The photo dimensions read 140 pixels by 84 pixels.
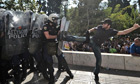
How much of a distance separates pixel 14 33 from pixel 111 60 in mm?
3376

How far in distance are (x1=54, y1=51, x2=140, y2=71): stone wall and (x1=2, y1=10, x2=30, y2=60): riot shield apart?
7.82ft

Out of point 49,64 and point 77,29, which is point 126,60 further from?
point 77,29

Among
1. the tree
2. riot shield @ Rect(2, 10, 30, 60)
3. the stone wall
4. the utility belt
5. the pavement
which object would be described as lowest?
the pavement

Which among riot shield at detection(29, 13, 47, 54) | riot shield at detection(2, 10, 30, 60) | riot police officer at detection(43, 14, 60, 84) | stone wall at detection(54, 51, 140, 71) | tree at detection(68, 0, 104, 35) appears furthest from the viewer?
tree at detection(68, 0, 104, 35)

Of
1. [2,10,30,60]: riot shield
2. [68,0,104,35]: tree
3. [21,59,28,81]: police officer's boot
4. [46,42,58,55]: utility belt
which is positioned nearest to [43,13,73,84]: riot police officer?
[46,42,58,55]: utility belt

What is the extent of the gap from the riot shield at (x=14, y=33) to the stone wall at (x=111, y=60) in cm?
238

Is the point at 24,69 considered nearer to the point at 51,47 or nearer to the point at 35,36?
the point at 35,36

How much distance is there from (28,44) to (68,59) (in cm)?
231

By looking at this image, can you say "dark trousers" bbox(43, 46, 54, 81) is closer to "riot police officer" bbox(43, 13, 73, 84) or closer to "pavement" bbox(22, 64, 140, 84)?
"riot police officer" bbox(43, 13, 73, 84)

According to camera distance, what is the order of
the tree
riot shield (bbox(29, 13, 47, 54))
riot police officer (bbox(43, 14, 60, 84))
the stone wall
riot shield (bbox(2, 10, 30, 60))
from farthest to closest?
Result: the tree, the stone wall, riot shield (bbox(29, 13, 47, 54)), riot police officer (bbox(43, 14, 60, 84)), riot shield (bbox(2, 10, 30, 60))

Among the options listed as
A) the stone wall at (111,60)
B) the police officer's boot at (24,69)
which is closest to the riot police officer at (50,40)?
the police officer's boot at (24,69)

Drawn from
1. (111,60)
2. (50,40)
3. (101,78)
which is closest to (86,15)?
(111,60)

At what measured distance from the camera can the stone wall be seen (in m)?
4.31

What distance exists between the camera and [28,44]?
328 cm
